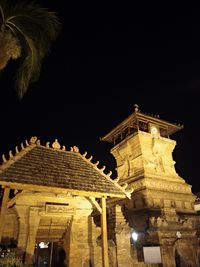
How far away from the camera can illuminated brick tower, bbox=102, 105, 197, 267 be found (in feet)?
55.3

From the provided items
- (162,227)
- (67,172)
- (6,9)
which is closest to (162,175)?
(162,227)

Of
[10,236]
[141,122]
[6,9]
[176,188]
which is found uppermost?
[141,122]

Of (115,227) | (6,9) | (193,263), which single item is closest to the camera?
(6,9)

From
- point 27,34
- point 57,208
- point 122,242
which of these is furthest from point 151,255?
point 27,34

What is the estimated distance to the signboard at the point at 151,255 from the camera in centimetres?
1484

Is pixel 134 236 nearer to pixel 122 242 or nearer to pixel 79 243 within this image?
pixel 122 242

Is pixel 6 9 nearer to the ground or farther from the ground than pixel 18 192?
farther from the ground

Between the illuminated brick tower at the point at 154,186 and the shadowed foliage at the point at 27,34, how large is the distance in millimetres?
12843

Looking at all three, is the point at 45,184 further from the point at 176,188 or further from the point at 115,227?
the point at 176,188

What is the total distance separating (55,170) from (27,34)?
627cm

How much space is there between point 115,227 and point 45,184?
5.27m

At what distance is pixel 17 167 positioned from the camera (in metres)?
10.9

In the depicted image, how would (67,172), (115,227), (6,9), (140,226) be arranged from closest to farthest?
(6,9) < (67,172) < (115,227) < (140,226)

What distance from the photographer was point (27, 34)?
10.6 meters
